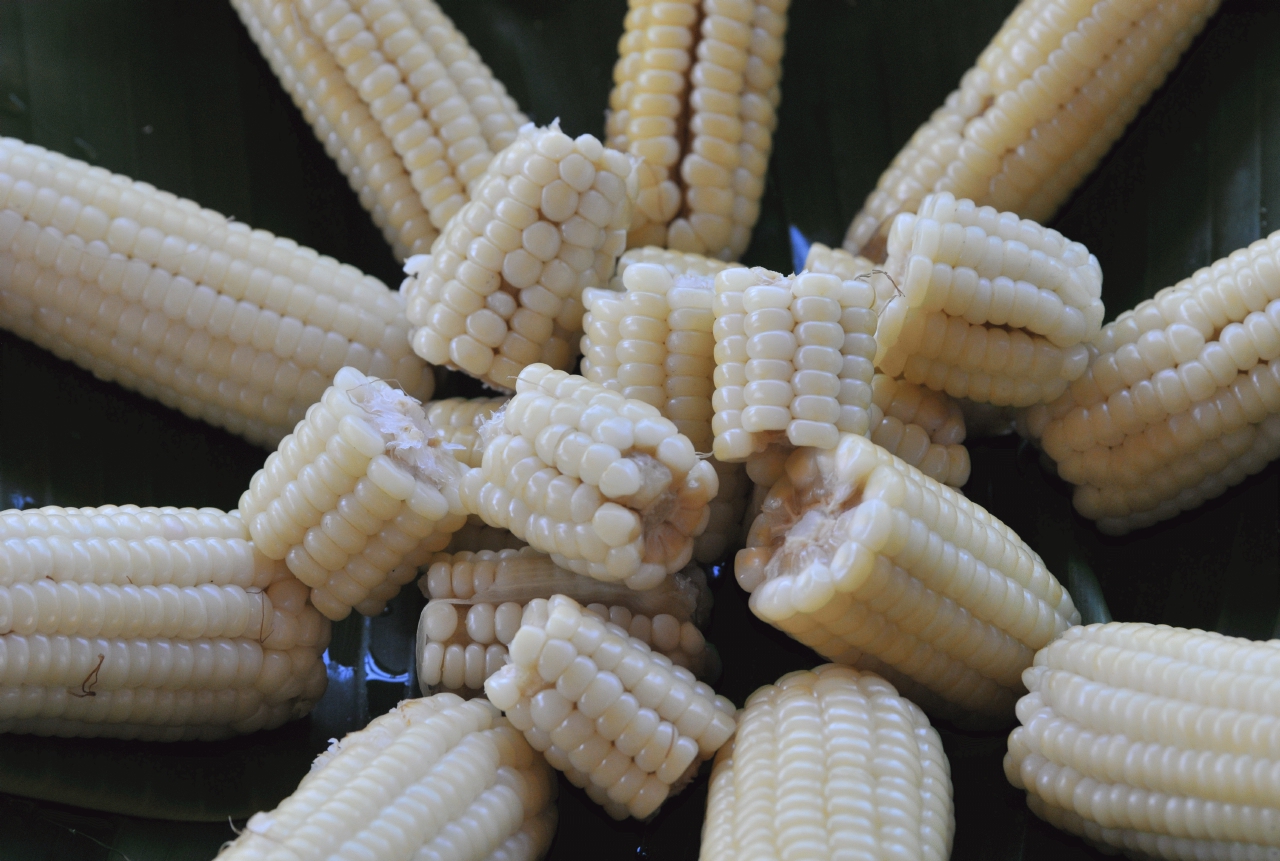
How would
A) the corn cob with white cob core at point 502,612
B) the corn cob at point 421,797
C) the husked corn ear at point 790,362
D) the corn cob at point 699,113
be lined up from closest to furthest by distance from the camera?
1. the corn cob at point 421,797
2. the husked corn ear at point 790,362
3. the corn cob with white cob core at point 502,612
4. the corn cob at point 699,113

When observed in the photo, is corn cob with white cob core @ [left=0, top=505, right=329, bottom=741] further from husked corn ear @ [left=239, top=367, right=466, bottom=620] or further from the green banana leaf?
the green banana leaf

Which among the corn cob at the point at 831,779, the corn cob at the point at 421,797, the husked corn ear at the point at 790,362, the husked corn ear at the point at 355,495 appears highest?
the husked corn ear at the point at 790,362

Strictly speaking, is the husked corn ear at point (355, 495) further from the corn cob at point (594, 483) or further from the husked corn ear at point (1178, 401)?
the husked corn ear at point (1178, 401)

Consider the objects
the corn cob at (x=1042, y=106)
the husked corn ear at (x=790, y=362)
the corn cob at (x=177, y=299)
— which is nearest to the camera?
the husked corn ear at (x=790, y=362)

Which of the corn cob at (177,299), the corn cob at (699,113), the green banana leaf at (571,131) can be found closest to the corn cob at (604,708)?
the green banana leaf at (571,131)

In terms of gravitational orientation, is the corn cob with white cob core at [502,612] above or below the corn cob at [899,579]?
below

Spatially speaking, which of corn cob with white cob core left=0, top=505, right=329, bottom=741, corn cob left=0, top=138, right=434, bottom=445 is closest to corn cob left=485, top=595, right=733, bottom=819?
corn cob with white cob core left=0, top=505, right=329, bottom=741

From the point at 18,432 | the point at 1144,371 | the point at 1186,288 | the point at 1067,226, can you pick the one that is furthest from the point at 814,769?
the point at 18,432

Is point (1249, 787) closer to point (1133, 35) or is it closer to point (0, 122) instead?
point (1133, 35)
